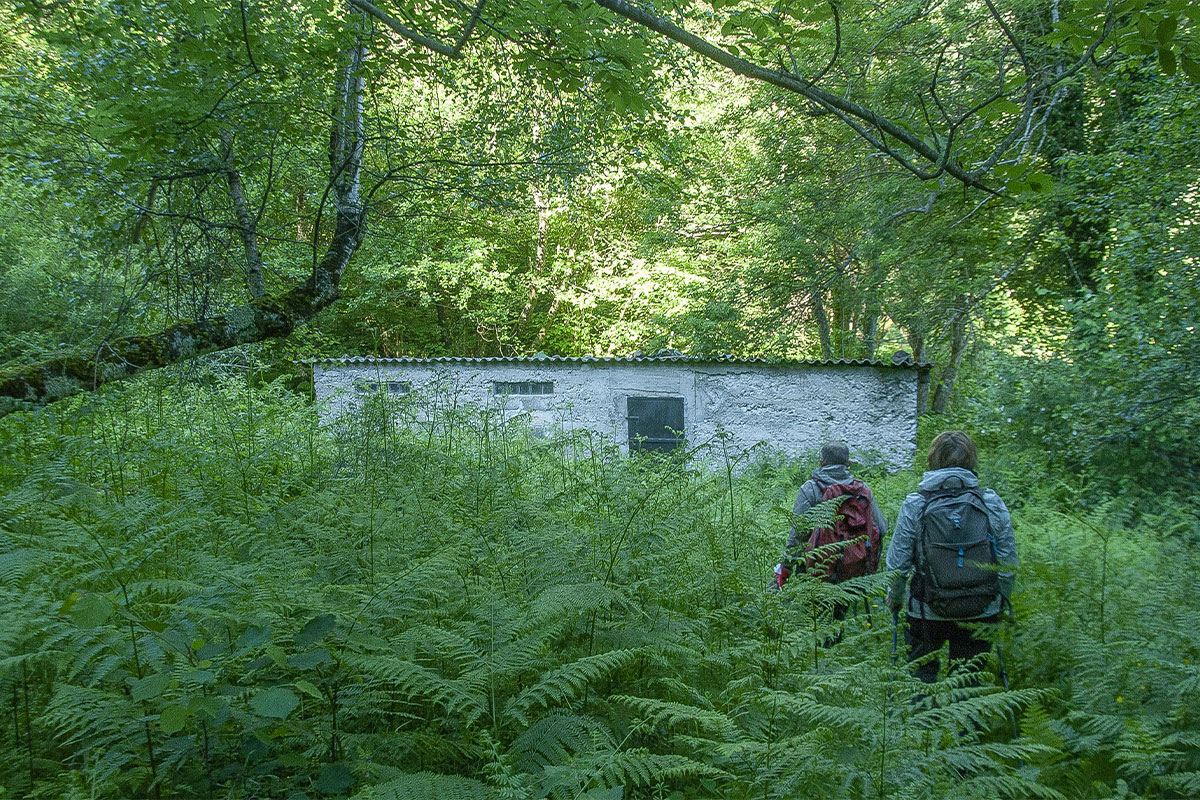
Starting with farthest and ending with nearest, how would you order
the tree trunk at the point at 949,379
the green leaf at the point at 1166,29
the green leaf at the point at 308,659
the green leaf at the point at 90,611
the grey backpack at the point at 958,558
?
the tree trunk at the point at 949,379 < the grey backpack at the point at 958,558 < the green leaf at the point at 1166,29 < the green leaf at the point at 308,659 < the green leaf at the point at 90,611

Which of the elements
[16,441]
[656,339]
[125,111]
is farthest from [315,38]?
[656,339]

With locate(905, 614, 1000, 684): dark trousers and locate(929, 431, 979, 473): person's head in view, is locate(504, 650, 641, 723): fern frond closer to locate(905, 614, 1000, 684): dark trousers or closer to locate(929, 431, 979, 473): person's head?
locate(905, 614, 1000, 684): dark trousers

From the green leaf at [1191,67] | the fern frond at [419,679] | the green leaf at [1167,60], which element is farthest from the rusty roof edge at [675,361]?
the fern frond at [419,679]

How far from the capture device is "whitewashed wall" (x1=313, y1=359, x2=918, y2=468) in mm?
14102

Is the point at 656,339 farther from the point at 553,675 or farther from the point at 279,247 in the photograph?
the point at 553,675

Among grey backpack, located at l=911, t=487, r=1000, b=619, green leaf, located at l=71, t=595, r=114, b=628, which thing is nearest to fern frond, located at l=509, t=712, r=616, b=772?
green leaf, located at l=71, t=595, r=114, b=628

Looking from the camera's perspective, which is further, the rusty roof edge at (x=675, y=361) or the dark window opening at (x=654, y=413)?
the dark window opening at (x=654, y=413)

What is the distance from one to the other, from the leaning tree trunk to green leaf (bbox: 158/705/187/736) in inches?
170

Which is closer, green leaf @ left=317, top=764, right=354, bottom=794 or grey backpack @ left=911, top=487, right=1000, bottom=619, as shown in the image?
green leaf @ left=317, top=764, right=354, bottom=794

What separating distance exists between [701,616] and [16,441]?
5015 mm

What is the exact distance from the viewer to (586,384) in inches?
569

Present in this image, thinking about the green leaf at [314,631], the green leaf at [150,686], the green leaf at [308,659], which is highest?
the green leaf at [314,631]

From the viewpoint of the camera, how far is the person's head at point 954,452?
13.3 ft

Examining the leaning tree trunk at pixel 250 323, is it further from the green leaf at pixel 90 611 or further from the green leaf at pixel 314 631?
the green leaf at pixel 314 631
